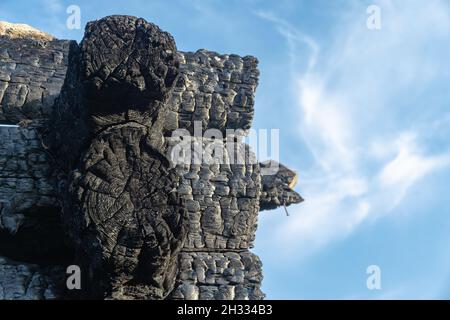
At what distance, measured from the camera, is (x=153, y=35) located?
189 inches

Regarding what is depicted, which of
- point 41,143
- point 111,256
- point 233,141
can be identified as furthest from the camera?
point 233,141

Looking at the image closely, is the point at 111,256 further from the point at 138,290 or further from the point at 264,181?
the point at 264,181

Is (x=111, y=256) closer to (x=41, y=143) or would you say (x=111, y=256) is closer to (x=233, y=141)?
(x=41, y=143)

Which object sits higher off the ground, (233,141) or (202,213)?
(233,141)

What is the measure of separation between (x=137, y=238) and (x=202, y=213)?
46.8 inches

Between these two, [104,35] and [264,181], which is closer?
[104,35]

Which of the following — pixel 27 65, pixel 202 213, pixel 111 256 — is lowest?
pixel 111 256

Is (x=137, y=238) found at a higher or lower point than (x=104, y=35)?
lower

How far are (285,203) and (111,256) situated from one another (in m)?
2.19

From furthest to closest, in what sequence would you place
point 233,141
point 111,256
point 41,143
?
1. point 233,141
2. point 41,143
3. point 111,256

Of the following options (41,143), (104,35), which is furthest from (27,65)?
(104,35)

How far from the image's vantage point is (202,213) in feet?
18.8

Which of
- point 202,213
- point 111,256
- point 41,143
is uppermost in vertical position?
point 41,143
